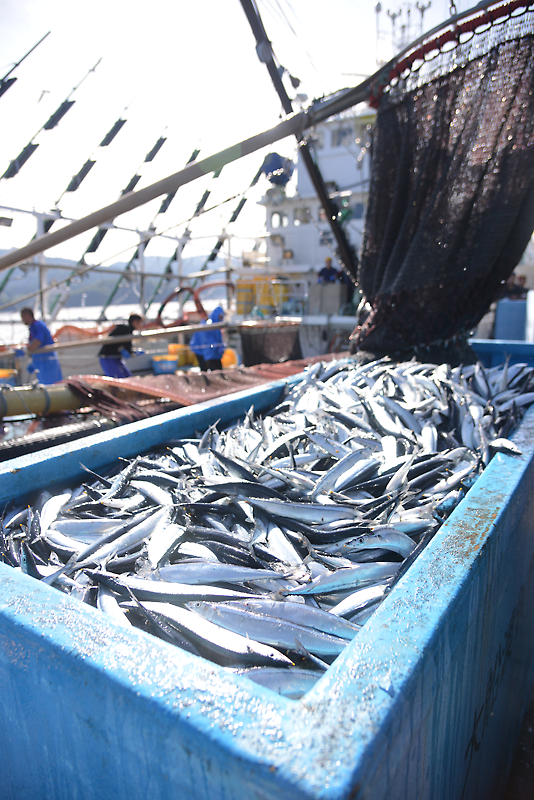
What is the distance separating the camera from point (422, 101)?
4672 millimetres

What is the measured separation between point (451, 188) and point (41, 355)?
7447 millimetres

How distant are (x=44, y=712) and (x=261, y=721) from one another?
0.59m

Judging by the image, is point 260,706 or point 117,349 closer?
point 260,706

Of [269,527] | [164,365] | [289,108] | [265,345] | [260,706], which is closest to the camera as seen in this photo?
[260,706]

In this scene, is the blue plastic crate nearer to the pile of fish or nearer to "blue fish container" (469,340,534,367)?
"blue fish container" (469,340,534,367)

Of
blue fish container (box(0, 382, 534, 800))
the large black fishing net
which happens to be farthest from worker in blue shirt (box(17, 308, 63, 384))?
blue fish container (box(0, 382, 534, 800))

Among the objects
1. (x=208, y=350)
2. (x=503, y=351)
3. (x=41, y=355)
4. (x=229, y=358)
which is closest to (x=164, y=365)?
(x=208, y=350)

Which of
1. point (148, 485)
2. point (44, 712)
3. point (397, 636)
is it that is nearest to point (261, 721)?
point (397, 636)

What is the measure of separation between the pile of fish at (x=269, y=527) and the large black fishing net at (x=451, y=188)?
191 centimetres

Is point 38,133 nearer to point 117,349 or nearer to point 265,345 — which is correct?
point 117,349

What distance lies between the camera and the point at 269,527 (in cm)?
192

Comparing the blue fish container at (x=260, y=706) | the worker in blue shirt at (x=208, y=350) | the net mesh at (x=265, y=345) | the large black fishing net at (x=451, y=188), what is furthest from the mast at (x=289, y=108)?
the blue fish container at (x=260, y=706)

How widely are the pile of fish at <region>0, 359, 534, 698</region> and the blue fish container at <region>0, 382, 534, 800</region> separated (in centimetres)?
27

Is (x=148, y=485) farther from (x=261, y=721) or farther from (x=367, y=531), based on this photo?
(x=261, y=721)
